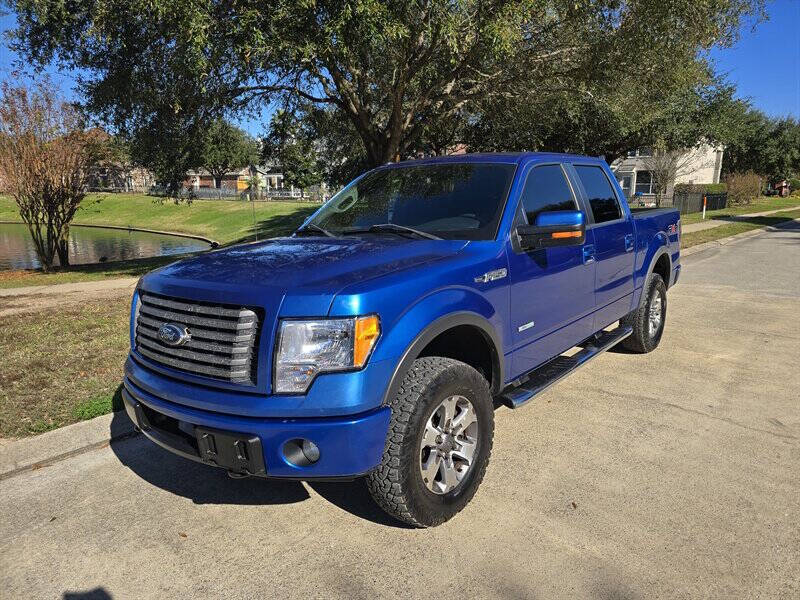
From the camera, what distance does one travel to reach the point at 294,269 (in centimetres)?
280

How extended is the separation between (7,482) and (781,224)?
27.6 metres

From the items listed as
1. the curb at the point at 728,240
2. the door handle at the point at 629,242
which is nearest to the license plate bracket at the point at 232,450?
the door handle at the point at 629,242

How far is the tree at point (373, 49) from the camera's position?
303 inches

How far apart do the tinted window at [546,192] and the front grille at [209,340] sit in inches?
78.7

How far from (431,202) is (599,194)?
178 centimetres

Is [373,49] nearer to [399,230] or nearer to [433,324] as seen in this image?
[399,230]

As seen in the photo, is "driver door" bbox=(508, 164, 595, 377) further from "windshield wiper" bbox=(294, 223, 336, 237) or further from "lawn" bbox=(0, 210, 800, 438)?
"lawn" bbox=(0, 210, 800, 438)

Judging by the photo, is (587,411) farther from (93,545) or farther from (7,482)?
(7,482)

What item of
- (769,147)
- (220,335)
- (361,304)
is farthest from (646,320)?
(769,147)

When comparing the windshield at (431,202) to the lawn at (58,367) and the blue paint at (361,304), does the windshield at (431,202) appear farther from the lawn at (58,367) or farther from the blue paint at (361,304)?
the lawn at (58,367)

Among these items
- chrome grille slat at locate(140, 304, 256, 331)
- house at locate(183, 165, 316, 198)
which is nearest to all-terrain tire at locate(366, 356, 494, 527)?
chrome grille slat at locate(140, 304, 256, 331)

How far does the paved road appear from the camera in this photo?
258 cm

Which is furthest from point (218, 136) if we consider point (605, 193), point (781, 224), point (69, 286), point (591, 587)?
point (781, 224)

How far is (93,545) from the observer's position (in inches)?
113
